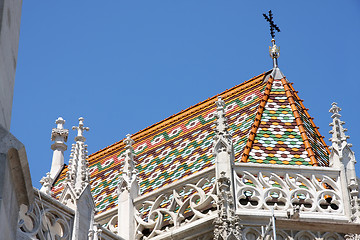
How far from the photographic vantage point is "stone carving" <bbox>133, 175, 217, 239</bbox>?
978 cm

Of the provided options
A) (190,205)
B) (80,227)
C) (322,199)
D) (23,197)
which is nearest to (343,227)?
(322,199)

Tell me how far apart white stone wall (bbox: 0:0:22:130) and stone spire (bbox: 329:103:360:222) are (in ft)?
20.5

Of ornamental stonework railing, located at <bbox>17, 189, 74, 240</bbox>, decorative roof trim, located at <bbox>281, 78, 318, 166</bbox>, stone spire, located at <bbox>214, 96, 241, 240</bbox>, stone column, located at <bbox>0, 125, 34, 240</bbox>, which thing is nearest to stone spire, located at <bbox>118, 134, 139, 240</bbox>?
stone spire, located at <bbox>214, 96, 241, 240</bbox>

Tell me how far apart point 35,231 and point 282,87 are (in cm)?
707

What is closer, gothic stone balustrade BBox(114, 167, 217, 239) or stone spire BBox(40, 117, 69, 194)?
gothic stone balustrade BBox(114, 167, 217, 239)

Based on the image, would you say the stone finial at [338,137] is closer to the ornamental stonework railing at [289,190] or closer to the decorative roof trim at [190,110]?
the ornamental stonework railing at [289,190]

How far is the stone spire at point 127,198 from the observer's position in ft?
33.5

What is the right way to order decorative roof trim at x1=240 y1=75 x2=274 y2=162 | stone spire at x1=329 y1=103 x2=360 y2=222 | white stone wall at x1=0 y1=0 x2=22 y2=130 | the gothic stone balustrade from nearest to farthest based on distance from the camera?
1. white stone wall at x1=0 y1=0 x2=22 y2=130
2. the gothic stone balustrade
3. stone spire at x1=329 y1=103 x2=360 y2=222
4. decorative roof trim at x1=240 y1=75 x2=274 y2=162

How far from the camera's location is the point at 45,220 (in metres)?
7.55

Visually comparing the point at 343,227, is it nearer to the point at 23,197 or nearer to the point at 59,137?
the point at 23,197

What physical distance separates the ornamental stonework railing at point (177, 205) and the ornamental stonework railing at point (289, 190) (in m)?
0.39

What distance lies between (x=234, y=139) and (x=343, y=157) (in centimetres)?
211

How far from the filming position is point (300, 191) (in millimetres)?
9844

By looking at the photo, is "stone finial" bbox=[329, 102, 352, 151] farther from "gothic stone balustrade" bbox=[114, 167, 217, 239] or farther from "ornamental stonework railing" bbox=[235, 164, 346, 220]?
"gothic stone balustrade" bbox=[114, 167, 217, 239]
